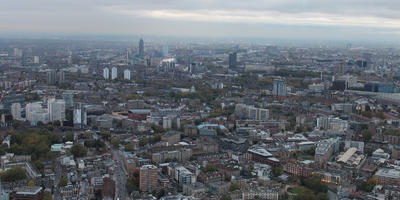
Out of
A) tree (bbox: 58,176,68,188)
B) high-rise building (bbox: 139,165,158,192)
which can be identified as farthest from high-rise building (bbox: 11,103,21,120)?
high-rise building (bbox: 139,165,158,192)

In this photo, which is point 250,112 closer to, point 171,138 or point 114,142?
point 171,138

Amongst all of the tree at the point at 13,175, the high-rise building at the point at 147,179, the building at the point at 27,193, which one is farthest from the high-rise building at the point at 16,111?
the high-rise building at the point at 147,179

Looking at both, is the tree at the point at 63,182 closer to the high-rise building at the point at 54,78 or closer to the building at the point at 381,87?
the high-rise building at the point at 54,78

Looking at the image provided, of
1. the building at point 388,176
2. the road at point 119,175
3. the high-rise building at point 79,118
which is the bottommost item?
the road at point 119,175

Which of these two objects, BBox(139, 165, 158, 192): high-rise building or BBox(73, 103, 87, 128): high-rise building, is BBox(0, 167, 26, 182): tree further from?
BBox(73, 103, 87, 128): high-rise building

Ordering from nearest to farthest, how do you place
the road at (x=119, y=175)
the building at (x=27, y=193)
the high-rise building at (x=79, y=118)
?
the building at (x=27, y=193) < the road at (x=119, y=175) < the high-rise building at (x=79, y=118)

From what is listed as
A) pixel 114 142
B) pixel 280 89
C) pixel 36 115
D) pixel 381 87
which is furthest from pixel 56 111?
pixel 381 87
